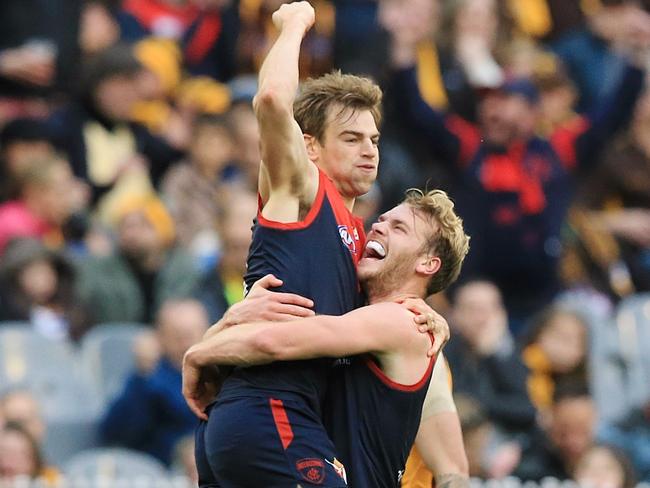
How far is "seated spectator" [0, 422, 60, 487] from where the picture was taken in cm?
1002

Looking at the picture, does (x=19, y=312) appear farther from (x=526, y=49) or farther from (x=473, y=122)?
(x=526, y=49)

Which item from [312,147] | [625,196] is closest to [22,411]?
[312,147]

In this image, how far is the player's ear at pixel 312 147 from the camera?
7.23 meters

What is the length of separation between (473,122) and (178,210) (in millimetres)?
2467

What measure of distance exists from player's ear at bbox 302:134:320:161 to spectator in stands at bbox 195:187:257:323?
13.2 ft

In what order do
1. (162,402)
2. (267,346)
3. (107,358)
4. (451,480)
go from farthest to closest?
(107,358) < (162,402) < (451,480) < (267,346)

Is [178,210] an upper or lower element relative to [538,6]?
lower

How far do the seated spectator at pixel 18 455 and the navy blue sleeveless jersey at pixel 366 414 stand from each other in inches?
135

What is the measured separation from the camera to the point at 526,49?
1466 centimetres

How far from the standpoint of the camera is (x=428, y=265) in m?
7.07

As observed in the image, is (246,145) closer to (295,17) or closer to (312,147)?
(312,147)

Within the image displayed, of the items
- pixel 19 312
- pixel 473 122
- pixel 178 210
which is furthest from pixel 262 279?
pixel 473 122

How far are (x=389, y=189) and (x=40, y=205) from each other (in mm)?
2588

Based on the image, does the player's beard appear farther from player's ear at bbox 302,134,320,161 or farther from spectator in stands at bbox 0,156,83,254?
spectator in stands at bbox 0,156,83,254
